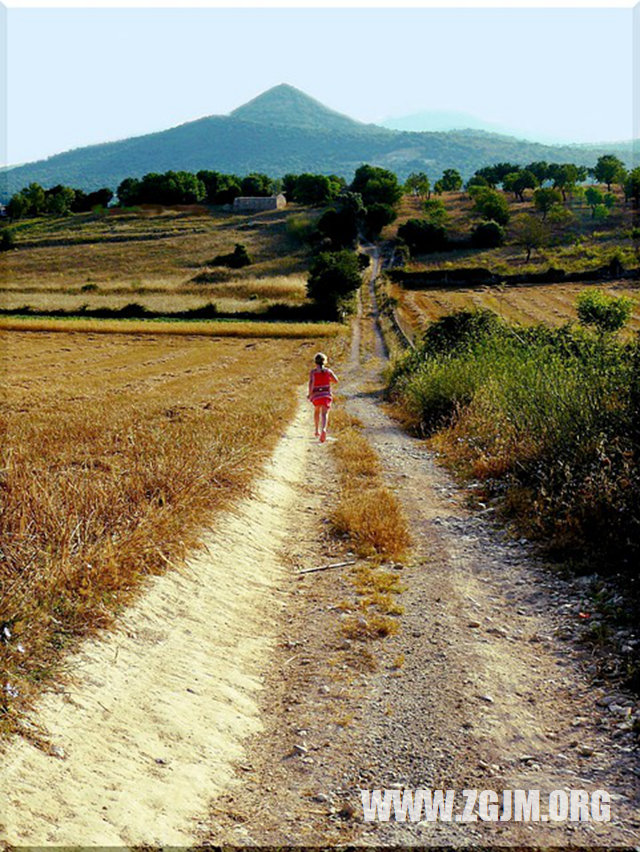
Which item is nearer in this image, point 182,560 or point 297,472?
point 182,560

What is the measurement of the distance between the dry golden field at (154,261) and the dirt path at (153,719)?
7211cm

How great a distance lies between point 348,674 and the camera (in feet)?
23.7

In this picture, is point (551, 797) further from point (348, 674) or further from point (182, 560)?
point (182, 560)

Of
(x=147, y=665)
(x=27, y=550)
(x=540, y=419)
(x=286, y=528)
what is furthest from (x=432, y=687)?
(x=540, y=419)

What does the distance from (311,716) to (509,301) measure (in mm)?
78178

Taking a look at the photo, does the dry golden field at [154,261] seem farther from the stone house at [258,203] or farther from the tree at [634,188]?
the tree at [634,188]

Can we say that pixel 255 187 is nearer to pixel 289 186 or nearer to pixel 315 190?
pixel 289 186

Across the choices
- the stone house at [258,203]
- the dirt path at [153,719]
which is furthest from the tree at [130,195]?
the dirt path at [153,719]

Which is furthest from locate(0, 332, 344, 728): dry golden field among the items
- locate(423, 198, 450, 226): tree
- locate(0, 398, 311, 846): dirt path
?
locate(423, 198, 450, 226): tree

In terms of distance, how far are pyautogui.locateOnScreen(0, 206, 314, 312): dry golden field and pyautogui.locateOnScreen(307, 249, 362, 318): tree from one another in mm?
3075

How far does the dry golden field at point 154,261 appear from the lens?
85.1 metres

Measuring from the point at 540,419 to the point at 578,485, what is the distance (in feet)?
9.39

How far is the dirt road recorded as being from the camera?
493cm

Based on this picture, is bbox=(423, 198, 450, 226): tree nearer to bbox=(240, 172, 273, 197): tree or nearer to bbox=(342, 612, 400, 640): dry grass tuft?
bbox=(240, 172, 273, 197): tree
